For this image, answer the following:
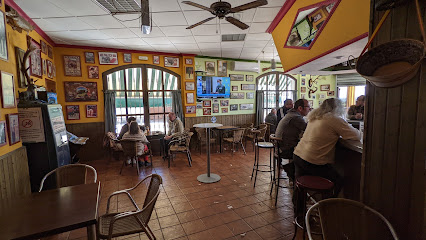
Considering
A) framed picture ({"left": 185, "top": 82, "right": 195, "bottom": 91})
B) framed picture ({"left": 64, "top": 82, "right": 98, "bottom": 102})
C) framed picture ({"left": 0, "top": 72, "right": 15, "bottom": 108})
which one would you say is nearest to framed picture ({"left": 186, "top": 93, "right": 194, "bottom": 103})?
framed picture ({"left": 185, "top": 82, "right": 195, "bottom": 91})

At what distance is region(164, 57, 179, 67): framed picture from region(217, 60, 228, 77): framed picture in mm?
1393

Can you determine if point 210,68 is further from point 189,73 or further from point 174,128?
point 174,128

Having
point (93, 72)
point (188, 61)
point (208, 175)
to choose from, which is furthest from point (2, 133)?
point (188, 61)

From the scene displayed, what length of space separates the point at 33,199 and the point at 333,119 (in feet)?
9.37

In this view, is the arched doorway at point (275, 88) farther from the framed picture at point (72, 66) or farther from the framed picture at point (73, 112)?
the framed picture at point (73, 112)

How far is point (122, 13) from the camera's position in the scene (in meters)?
3.30

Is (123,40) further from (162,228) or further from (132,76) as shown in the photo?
(162,228)

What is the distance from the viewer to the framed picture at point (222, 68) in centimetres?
671

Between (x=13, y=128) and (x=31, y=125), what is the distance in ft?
0.88

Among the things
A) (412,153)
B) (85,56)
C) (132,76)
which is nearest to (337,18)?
(412,153)

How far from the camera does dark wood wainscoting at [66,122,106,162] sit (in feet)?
17.2

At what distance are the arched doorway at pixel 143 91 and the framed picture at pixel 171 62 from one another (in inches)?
7.1

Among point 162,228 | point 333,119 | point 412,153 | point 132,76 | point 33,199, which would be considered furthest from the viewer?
point 132,76

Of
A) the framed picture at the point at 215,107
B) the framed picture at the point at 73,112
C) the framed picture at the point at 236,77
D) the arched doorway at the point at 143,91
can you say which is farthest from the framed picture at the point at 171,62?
the framed picture at the point at 73,112
